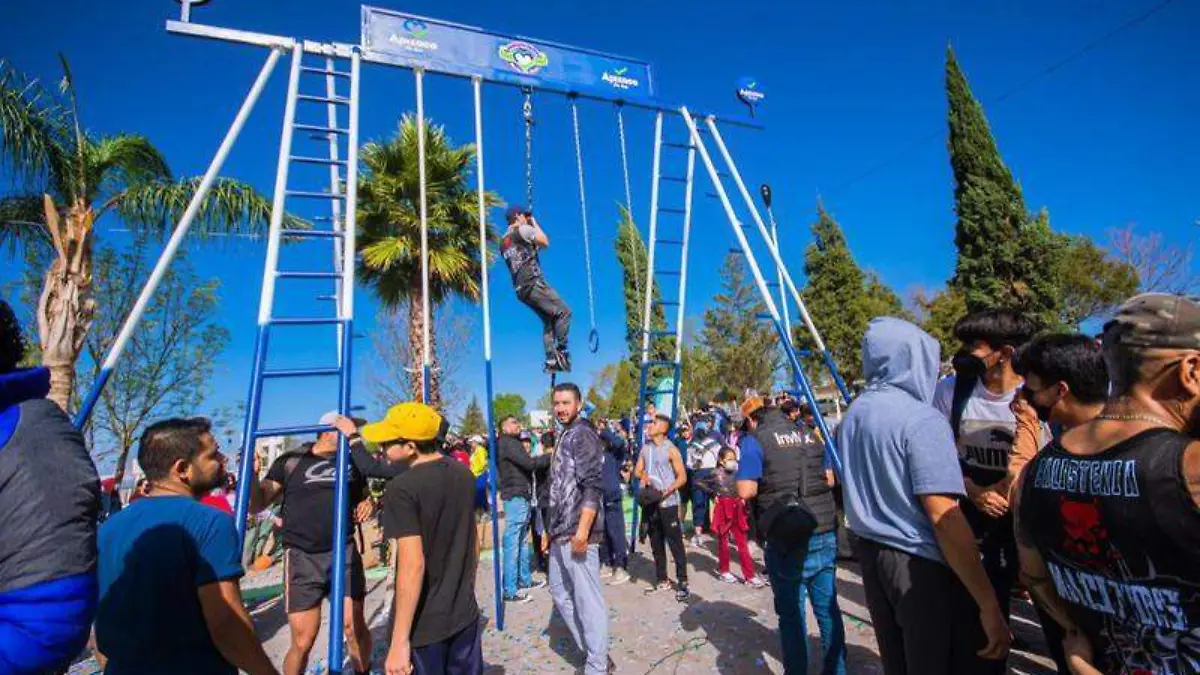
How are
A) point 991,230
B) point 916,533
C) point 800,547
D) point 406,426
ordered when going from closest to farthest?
point 916,533
point 406,426
point 800,547
point 991,230

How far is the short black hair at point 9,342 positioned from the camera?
5.03ft

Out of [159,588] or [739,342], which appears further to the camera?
[739,342]

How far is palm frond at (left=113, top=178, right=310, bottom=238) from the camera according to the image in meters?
5.84

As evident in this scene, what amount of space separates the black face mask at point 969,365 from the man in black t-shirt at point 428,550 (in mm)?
2901

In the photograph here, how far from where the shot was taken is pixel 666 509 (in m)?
6.72

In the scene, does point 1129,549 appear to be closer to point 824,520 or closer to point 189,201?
point 824,520

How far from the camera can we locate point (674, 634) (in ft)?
17.1

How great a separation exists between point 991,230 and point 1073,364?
2343 centimetres

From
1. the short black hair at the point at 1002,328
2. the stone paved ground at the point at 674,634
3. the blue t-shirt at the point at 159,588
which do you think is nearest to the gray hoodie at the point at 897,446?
the short black hair at the point at 1002,328

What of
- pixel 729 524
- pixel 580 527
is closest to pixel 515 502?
pixel 729 524

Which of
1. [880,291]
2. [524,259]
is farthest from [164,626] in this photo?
[880,291]

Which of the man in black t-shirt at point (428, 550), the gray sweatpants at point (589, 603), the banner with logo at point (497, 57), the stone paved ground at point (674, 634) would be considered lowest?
the stone paved ground at point (674, 634)

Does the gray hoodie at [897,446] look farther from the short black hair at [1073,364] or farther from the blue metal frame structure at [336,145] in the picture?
the blue metal frame structure at [336,145]

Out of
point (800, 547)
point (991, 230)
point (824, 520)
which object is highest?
point (991, 230)
